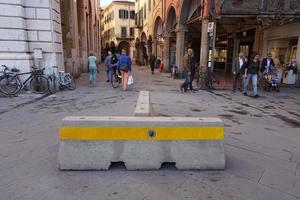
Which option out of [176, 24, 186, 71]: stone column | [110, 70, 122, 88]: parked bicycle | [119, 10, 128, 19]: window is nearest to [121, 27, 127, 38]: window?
[119, 10, 128, 19]: window

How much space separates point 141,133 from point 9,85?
8538mm

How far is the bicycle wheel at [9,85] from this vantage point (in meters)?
10.4

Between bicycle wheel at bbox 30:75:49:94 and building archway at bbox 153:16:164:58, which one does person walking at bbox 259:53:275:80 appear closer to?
bicycle wheel at bbox 30:75:49:94

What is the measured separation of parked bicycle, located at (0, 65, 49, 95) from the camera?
10.5 metres

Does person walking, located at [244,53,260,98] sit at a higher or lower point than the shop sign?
lower

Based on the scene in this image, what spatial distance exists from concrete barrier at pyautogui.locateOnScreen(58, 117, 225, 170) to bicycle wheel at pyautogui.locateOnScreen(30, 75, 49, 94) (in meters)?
8.02

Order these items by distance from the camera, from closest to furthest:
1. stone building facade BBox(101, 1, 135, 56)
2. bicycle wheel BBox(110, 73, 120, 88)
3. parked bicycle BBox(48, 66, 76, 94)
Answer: parked bicycle BBox(48, 66, 76, 94)
bicycle wheel BBox(110, 73, 120, 88)
stone building facade BBox(101, 1, 135, 56)

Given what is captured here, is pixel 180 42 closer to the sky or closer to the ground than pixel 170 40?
closer to the ground

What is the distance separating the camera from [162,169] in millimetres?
4168

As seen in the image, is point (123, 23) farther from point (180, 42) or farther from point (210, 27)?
point (210, 27)

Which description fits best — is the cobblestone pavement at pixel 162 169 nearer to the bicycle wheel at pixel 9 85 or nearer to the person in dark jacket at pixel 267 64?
the bicycle wheel at pixel 9 85

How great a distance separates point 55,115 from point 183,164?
463 cm

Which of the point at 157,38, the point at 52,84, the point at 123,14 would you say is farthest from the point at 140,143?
the point at 123,14

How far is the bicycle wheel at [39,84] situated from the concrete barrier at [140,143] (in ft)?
26.3
